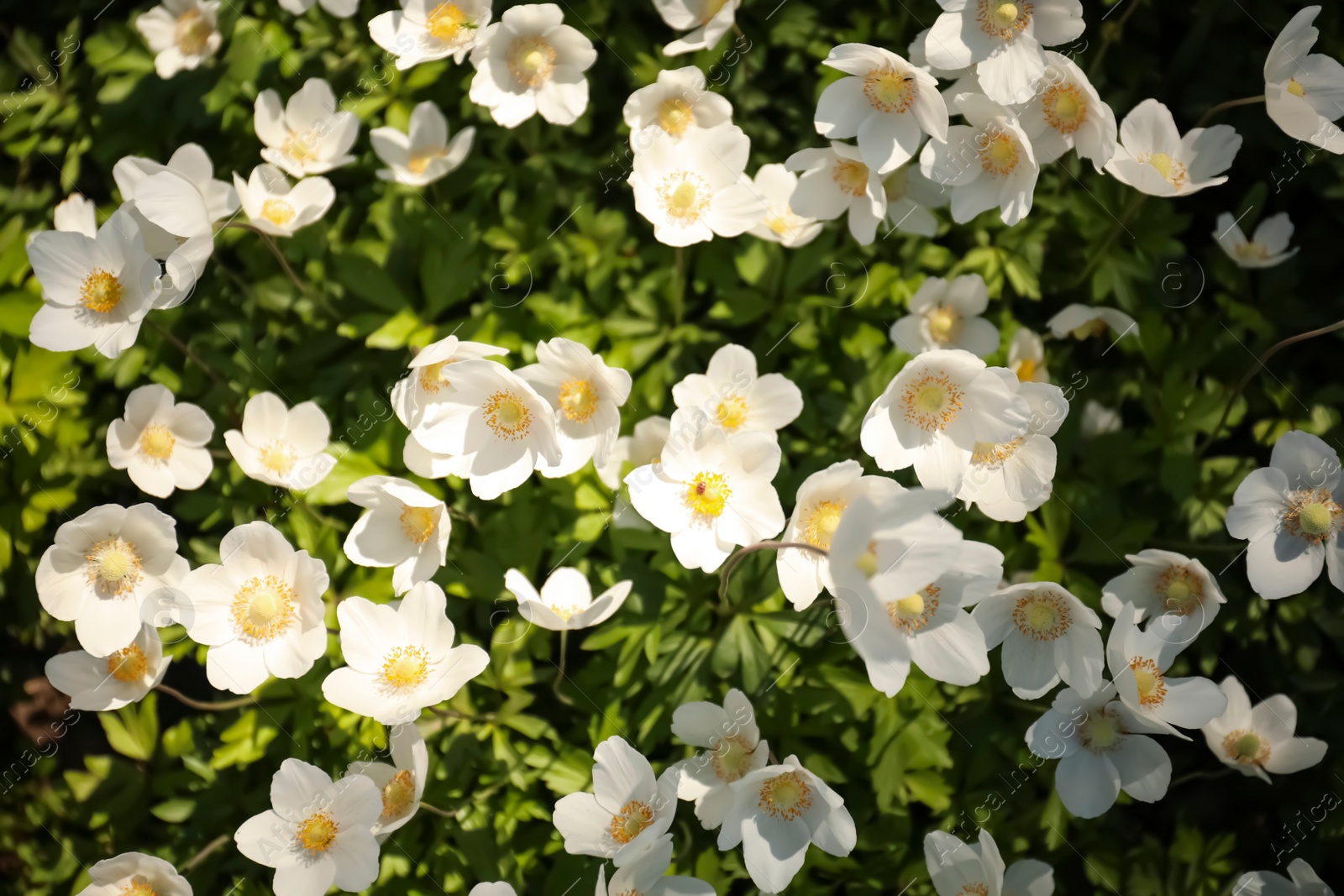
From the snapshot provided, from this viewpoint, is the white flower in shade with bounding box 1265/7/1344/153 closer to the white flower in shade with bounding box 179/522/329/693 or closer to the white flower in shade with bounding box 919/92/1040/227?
the white flower in shade with bounding box 919/92/1040/227

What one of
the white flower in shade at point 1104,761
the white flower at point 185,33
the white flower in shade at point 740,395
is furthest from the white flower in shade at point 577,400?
the white flower at point 185,33

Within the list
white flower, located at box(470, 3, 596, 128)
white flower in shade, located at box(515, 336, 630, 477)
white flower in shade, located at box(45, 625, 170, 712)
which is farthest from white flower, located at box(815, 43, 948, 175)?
white flower in shade, located at box(45, 625, 170, 712)

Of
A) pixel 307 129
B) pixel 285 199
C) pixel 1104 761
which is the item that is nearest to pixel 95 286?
pixel 285 199

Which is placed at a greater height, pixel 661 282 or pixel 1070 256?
pixel 661 282

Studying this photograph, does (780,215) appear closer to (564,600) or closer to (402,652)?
(564,600)

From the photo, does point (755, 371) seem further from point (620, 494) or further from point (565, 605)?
point (565, 605)

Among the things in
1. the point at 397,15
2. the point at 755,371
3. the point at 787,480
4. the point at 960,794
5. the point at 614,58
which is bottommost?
the point at 960,794

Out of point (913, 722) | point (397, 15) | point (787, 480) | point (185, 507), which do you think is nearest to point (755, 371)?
point (787, 480)
